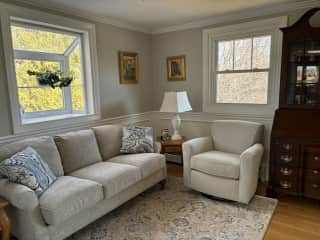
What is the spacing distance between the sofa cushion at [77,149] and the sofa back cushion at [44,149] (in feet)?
0.27

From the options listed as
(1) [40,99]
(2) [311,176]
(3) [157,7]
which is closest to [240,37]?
(3) [157,7]

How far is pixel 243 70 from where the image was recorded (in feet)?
11.4

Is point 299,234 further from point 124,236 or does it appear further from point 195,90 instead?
point 195,90

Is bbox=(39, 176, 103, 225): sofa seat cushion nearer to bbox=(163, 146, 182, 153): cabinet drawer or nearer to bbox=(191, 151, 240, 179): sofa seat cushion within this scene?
bbox=(191, 151, 240, 179): sofa seat cushion

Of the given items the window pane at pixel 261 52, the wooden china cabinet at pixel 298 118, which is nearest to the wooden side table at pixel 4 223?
the wooden china cabinet at pixel 298 118

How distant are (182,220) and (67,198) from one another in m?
1.16

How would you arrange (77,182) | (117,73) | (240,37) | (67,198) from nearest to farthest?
(67,198)
(77,182)
(240,37)
(117,73)

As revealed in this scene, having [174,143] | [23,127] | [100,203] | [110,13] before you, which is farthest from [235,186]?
[110,13]

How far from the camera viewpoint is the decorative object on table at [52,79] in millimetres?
2883

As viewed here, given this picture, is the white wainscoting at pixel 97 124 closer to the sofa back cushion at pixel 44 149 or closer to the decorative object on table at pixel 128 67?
the sofa back cushion at pixel 44 149

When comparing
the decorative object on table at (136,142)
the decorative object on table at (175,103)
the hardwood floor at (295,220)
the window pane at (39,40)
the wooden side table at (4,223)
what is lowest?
the hardwood floor at (295,220)

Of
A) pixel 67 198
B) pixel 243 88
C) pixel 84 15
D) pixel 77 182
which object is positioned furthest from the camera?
pixel 243 88

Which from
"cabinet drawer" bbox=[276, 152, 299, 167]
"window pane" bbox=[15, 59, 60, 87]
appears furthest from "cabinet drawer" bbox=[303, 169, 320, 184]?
"window pane" bbox=[15, 59, 60, 87]

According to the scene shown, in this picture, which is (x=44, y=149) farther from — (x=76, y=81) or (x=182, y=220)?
(x=182, y=220)
